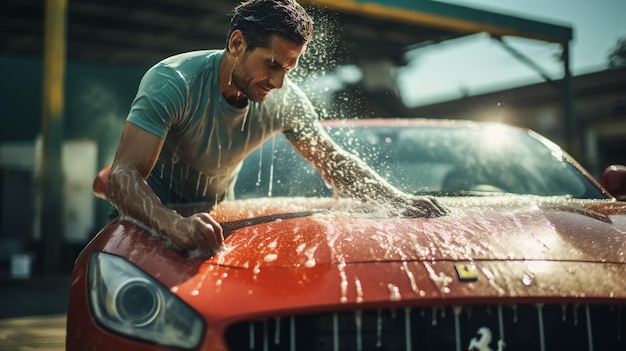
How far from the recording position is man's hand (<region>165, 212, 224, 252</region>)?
1669mm

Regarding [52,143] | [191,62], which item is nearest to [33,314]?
[191,62]

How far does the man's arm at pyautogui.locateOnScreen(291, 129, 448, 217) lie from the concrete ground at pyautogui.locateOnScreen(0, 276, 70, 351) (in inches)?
72.0

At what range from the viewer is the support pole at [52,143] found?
9.03 m

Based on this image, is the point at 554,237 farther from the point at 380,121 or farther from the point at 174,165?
the point at 380,121

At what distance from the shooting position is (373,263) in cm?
159

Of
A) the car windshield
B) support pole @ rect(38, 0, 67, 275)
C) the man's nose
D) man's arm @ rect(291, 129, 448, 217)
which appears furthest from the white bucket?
the man's nose

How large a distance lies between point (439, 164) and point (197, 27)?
38.4ft

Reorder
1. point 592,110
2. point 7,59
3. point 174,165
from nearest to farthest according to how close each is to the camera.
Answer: point 174,165, point 7,59, point 592,110

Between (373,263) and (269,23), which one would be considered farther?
(269,23)

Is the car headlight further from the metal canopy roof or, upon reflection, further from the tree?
the tree

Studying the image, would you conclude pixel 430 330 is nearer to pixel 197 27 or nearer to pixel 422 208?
pixel 422 208

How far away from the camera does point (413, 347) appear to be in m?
1.47

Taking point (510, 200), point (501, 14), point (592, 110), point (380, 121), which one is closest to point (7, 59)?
point (501, 14)

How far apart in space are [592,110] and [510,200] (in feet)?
58.9
